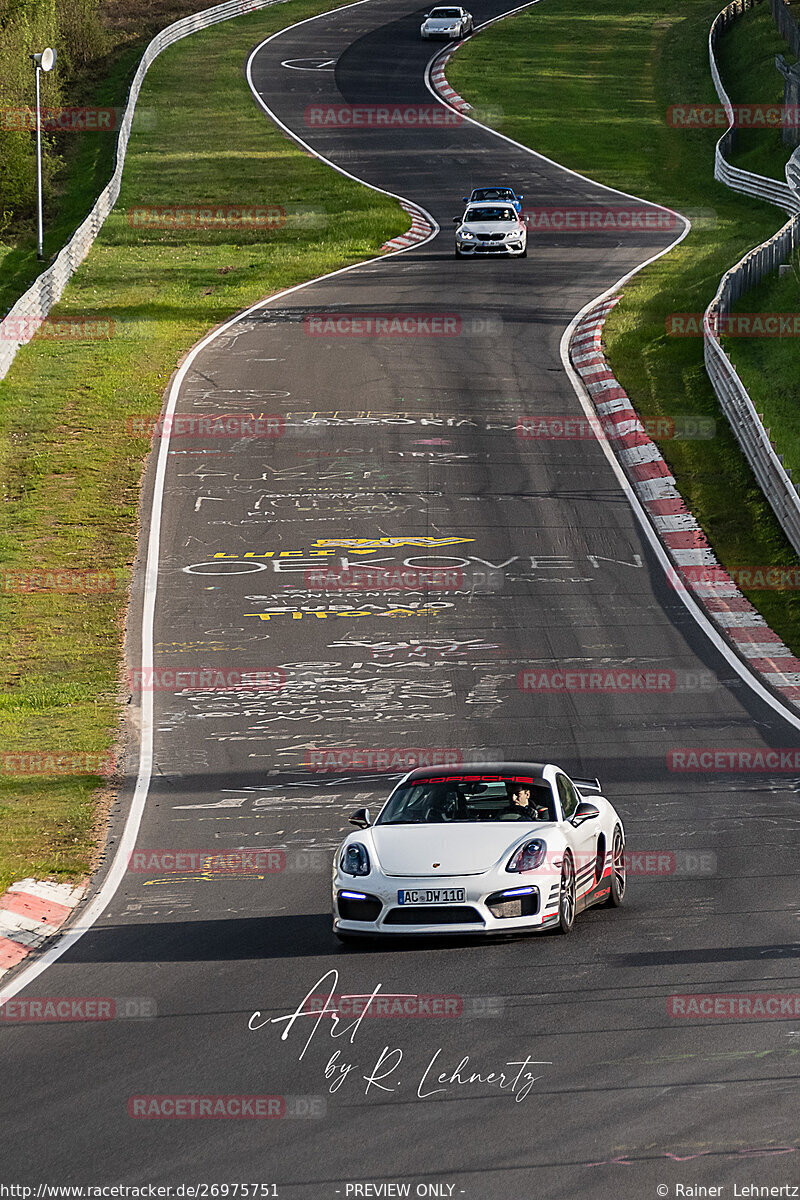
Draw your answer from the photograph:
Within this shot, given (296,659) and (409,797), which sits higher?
(409,797)

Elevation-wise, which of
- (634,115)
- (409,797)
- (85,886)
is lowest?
(634,115)

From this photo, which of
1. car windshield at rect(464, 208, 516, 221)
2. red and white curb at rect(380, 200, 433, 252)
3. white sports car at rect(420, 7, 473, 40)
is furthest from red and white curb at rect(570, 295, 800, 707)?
white sports car at rect(420, 7, 473, 40)

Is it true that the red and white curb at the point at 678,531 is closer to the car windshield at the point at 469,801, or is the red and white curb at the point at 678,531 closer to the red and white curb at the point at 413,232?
the car windshield at the point at 469,801

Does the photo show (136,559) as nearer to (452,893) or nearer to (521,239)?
(452,893)

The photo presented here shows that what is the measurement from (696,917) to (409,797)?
7.42 feet

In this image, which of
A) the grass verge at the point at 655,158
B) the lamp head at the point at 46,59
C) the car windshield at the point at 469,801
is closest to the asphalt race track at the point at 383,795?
the car windshield at the point at 469,801

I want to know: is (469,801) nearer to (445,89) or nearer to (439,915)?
(439,915)

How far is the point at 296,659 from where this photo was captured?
20.7 metres

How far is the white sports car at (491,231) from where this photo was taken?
45.0m

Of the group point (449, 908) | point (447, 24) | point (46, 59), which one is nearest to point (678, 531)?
point (449, 908)

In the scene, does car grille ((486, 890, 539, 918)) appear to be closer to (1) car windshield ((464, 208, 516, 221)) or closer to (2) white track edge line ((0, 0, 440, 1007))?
(2) white track edge line ((0, 0, 440, 1007))

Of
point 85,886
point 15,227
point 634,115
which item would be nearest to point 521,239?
point 15,227

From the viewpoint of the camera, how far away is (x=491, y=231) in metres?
45.0

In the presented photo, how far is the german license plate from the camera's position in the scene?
10.7m
